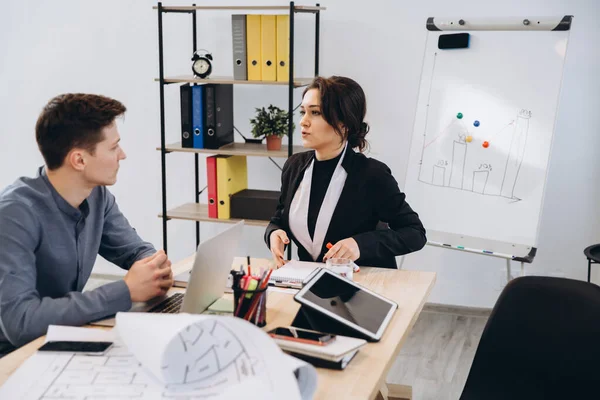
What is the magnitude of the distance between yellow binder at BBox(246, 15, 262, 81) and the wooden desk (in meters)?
1.55

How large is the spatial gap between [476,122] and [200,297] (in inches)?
82.1

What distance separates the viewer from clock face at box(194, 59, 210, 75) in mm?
3719

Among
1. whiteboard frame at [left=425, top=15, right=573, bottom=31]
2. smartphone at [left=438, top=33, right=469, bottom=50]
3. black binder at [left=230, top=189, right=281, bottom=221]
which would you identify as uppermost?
whiteboard frame at [left=425, top=15, right=573, bottom=31]

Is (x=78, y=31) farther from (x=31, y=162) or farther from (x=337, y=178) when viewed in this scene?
(x=337, y=178)

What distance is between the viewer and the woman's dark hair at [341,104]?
96.6 inches

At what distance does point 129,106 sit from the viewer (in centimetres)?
431

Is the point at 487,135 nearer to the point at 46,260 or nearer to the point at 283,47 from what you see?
the point at 283,47

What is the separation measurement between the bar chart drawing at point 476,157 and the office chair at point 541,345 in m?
1.57

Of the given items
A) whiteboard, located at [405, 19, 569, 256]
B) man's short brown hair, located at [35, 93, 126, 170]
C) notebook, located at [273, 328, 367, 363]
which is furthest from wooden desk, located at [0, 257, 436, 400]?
whiteboard, located at [405, 19, 569, 256]

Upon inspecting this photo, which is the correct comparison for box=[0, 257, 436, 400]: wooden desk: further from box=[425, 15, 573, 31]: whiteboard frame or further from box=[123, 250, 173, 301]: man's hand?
box=[425, 15, 573, 31]: whiteboard frame

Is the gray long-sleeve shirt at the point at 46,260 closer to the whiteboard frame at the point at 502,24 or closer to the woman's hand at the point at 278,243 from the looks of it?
the woman's hand at the point at 278,243

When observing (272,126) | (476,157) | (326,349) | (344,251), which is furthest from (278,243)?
(272,126)

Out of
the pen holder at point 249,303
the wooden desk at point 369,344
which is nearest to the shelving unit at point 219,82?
the wooden desk at point 369,344

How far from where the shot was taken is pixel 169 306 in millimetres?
1787
